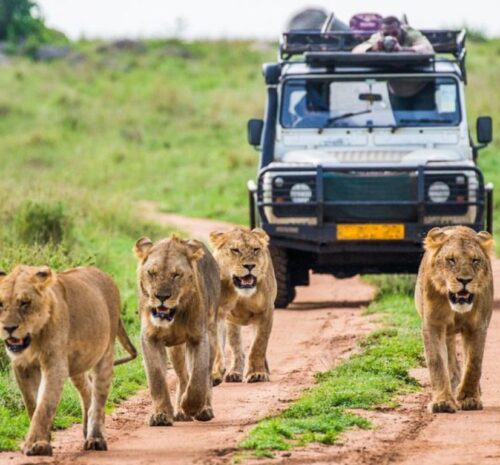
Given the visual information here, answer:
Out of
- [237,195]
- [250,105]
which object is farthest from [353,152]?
[250,105]

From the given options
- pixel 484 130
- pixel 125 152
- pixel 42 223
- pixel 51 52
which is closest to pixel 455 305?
pixel 484 130

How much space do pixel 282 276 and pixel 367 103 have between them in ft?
5.73

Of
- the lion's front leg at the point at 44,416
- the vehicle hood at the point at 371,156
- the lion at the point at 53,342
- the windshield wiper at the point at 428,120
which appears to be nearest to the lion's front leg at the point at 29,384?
the lion at the point at 53,342

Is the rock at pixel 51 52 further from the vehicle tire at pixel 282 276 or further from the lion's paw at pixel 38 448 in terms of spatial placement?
the lion's paw at pixel 38 448

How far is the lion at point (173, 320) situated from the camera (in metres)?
8.48

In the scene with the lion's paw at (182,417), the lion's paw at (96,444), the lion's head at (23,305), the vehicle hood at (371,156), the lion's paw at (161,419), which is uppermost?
the vehicle hood at (371,156)

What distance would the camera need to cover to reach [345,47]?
1598 cm

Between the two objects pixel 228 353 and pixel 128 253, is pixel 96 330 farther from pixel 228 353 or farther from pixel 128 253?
pixel 128 253

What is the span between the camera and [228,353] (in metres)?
12.5

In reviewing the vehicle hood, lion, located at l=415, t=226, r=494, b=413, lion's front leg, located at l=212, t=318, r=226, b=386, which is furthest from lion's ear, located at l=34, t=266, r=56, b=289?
the vehicle hood

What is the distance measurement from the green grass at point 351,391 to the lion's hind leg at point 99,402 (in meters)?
0.67

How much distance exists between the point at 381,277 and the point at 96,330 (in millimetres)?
9625

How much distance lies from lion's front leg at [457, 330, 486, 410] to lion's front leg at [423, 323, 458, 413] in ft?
0.38

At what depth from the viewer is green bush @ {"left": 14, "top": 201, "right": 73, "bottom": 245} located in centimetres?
1889
